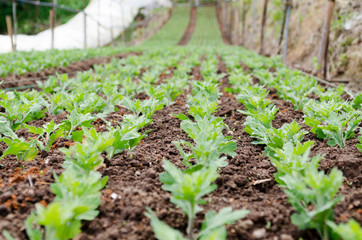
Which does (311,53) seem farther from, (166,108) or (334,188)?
(334,188)

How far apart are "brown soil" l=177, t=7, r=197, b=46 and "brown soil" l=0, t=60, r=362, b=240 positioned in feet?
88.7

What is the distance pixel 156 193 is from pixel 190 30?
121 ft

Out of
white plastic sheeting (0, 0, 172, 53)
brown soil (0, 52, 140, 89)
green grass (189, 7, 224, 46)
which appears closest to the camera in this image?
brown soil (0, 52, 140, 89)

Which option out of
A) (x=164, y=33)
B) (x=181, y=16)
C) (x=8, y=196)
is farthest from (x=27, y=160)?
(x=181, y=16)

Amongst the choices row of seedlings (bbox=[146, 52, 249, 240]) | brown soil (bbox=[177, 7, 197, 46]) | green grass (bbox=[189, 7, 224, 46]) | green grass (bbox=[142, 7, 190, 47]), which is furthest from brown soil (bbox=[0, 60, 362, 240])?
brown soil (bbox=[177, 7, 197, 46])

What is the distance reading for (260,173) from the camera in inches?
87.0

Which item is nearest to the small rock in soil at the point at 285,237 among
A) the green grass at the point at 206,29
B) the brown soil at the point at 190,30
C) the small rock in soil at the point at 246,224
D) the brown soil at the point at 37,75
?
the small rock in soil at the point at 246,224

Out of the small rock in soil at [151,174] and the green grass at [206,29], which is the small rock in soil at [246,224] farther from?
the green grass at [206,29]

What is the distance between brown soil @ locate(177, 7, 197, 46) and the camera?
30241 mm

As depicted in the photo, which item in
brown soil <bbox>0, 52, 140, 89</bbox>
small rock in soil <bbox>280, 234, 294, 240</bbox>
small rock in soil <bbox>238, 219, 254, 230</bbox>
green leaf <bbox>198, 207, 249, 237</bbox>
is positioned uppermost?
green leaf <bbox>198, 207, 249, 237</bbox>

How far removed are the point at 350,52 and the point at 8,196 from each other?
28.5 ft

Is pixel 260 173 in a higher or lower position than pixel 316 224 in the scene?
lower

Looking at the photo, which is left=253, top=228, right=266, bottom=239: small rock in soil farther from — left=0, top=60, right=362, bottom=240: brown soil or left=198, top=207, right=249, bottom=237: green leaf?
left=198, top=207, right=249, bottom=237: green leaf

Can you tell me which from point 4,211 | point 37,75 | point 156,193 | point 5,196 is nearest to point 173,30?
point 37,75
